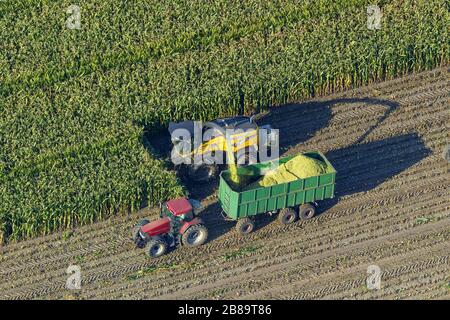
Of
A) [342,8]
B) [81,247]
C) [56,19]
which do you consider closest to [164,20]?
[56,19]

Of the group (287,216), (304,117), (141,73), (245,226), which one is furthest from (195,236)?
(141,73)

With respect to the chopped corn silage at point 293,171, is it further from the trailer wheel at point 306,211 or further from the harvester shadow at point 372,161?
the harvester shadow at point 372,161

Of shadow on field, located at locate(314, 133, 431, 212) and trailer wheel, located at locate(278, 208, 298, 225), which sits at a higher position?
shadow on field, located at locate(314, 133, 431, 212)

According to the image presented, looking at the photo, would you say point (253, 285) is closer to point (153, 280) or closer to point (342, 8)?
point (153, 280)

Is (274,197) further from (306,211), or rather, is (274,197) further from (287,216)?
(306,211)

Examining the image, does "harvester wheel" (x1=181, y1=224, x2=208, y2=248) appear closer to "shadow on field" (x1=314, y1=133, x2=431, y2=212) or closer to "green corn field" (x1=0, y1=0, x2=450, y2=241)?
"green corn field" (x1=0, y1=0, x2=450, y2=241)

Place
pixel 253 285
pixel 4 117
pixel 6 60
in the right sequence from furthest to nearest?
pixel 6 60, pixel 4 117, pixel 253 285

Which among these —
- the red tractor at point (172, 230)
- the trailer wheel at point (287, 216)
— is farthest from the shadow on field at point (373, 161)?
the red tractor at point (172, 230)

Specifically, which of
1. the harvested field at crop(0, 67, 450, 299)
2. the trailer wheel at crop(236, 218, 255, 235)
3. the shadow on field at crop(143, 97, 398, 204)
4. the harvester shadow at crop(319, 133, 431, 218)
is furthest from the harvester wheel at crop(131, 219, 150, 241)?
the harvester shadow at crop(319, 133, 431, 218)
